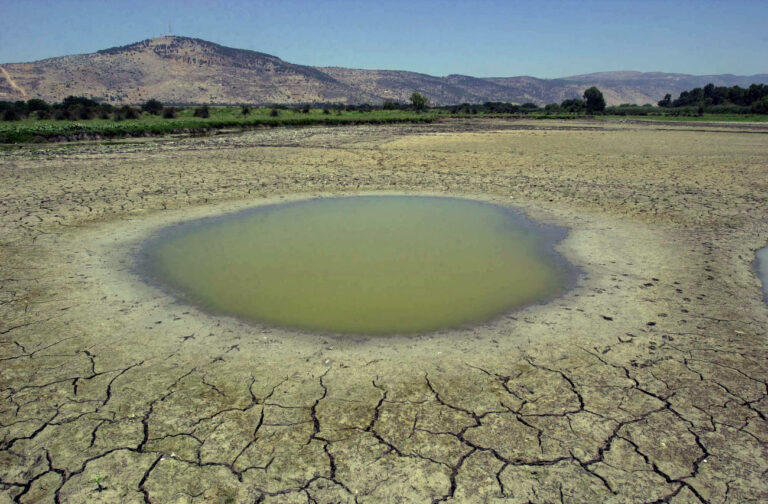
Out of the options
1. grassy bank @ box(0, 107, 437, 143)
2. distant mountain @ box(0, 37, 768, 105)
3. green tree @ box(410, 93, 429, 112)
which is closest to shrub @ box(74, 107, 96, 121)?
grassy bank @ box(0, 107, 437, 143)

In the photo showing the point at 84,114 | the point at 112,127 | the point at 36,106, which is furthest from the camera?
the point at 36,106

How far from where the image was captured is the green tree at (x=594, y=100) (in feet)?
247

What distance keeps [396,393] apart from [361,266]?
125 inches

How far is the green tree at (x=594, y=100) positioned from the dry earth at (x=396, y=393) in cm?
7685

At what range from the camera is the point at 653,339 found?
4641mm

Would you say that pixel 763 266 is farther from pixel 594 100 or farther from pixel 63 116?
pixel 594 100

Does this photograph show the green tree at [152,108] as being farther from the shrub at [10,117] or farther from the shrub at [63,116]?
the shrub at [10,117]

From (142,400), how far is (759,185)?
15.4 m

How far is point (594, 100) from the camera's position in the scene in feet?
249

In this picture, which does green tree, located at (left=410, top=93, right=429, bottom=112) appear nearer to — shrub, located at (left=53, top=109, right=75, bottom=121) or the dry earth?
shrub, located at (left=53, top=109, right=75, bottom=121)

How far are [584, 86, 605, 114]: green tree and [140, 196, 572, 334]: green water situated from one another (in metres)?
76.5

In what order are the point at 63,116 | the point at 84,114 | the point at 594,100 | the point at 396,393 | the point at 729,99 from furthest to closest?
the point at 729,99 < the point at 594,100 < the point at 84,114 < the point at 63,116 < the point at 396,393

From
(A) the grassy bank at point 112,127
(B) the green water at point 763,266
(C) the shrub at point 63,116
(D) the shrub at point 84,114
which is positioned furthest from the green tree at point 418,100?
(B) the green water at point 763,266

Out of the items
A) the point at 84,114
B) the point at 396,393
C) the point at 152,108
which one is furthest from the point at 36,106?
the point at 396,393
